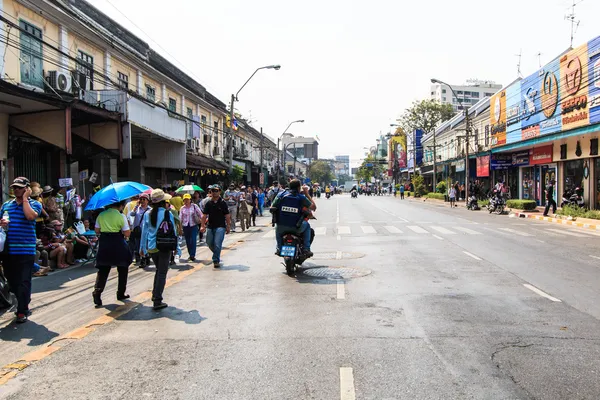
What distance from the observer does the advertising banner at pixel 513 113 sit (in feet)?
114

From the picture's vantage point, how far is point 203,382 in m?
4.55

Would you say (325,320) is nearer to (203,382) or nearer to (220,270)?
(203,382)

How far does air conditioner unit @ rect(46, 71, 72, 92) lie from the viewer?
1698 centimetres

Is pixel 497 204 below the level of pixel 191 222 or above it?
below

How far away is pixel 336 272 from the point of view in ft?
33.7

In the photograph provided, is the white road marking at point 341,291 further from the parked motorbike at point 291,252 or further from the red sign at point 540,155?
the red sign at point 540,155

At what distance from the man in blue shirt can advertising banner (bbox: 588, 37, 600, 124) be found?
24.9 metres

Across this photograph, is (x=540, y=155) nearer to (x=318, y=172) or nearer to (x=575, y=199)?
(x=575, y=199)

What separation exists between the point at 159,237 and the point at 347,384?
13.6 ft

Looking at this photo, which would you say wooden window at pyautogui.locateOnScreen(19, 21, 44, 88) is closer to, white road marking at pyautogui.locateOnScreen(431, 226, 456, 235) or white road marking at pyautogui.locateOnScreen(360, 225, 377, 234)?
white road marking at pyautogui.locateOnScreen(360, 225, 377, 234)

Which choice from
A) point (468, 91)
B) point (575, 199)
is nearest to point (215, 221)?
point (575, 199)

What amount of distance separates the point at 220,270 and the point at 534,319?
249 inches

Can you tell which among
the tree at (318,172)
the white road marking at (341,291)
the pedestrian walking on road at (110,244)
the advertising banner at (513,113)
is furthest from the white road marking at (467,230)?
the tree at (318,172)

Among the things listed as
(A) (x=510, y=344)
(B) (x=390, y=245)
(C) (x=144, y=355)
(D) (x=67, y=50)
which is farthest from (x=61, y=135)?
(A) (x=510, y=344)
